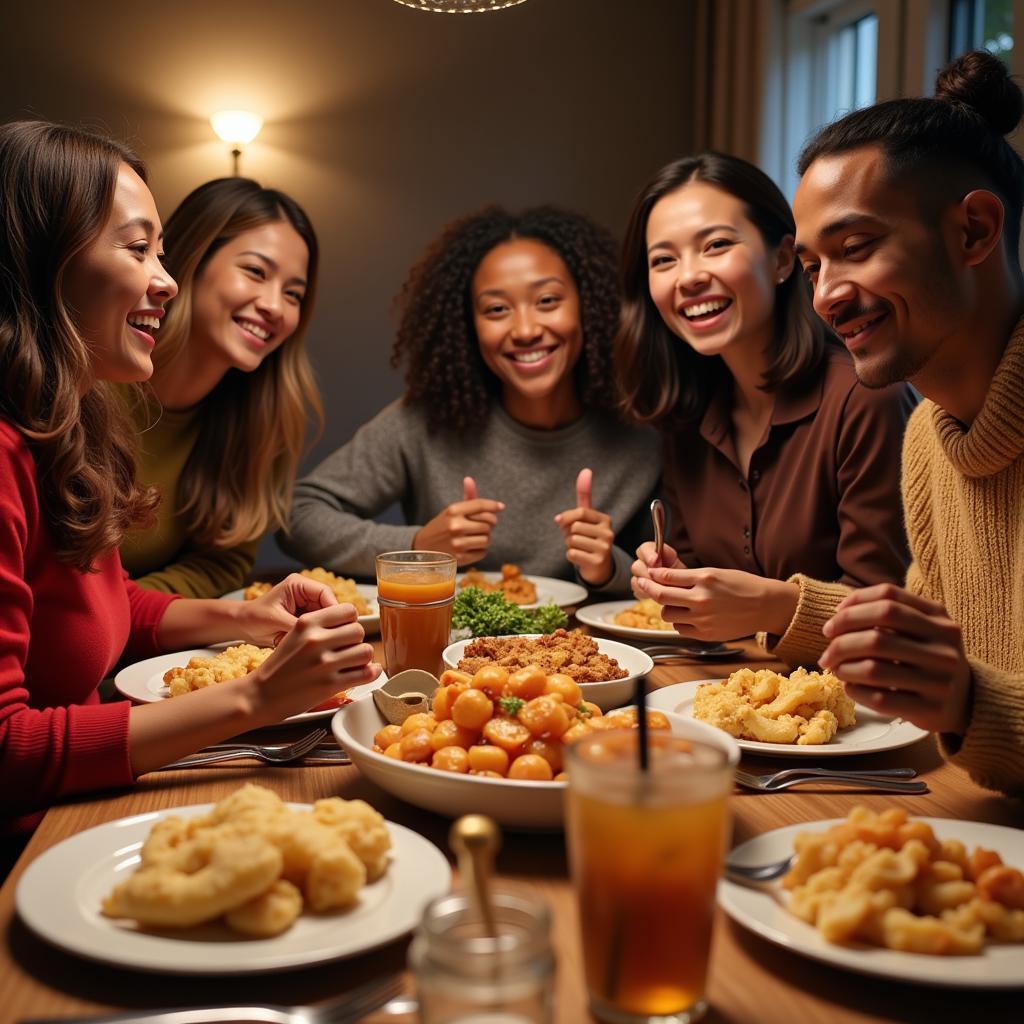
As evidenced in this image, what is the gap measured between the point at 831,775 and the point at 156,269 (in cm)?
123

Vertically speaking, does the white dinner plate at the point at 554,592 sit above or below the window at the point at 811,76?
below

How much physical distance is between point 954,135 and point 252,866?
1.48 m

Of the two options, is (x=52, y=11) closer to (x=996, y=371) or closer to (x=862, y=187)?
(x=862, y=187)

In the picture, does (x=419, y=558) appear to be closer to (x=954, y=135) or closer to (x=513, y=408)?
(x=954, y=135)

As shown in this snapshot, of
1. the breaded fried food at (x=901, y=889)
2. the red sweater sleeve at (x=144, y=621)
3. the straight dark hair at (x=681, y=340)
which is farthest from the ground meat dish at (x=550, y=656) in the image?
the straight dark hair at (x=681, y=340)

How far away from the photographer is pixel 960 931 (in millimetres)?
793

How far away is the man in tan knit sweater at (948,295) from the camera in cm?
156

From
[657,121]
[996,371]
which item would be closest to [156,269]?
[996,371]

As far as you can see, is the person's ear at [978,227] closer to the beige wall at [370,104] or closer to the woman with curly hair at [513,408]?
the woman with curly hair at [513,408]

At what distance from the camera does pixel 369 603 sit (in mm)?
2201

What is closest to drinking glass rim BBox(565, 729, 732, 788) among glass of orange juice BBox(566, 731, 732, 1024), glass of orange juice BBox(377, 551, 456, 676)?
glass of orange juice BBox(566, 731, 732, 1024)

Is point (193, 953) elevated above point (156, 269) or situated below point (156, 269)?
below

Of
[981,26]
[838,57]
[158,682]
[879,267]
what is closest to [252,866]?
[158,682]

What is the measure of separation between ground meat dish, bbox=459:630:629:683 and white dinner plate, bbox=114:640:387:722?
0.15 meters
